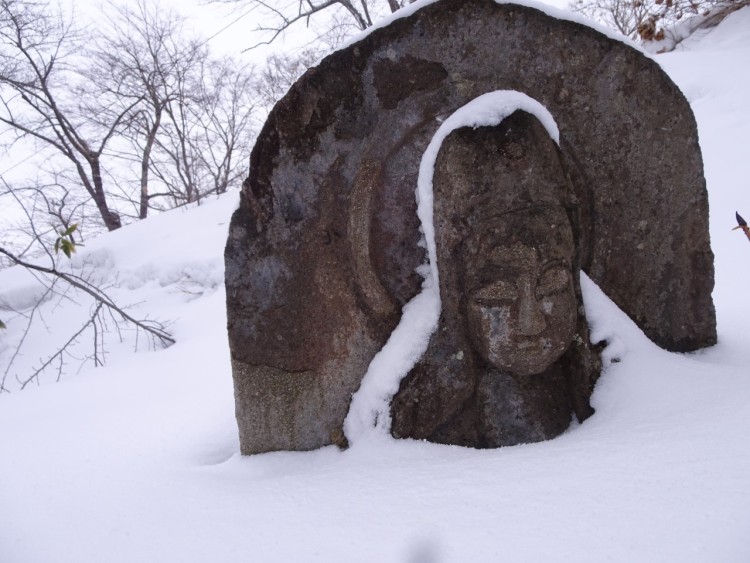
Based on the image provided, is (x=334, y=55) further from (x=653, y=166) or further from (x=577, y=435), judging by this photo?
(x=577, y=435)

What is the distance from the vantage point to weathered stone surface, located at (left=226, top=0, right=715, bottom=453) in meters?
1.13

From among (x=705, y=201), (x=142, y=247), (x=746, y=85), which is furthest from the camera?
(x=142, y=247)

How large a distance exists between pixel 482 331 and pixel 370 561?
551 millimetres

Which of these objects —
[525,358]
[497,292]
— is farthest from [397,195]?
[525,358]

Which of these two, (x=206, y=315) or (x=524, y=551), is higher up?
(x=206, y=315)

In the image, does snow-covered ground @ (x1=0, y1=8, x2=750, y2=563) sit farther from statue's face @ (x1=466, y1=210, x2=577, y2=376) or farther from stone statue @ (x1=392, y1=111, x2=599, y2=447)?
statue's face @ (x1=466, y1=210, x2=577, y2=376)

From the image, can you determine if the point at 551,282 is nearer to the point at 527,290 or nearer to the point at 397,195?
the point at 527,290

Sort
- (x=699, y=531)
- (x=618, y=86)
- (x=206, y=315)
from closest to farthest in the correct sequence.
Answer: (x=699, y=531) → (x=618, y=86) → (x=206, y=315)

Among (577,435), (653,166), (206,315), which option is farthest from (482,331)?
(206,315)

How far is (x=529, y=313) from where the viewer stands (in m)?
1.03

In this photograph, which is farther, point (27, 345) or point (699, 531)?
point (27, 345)

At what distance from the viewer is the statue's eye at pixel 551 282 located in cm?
104

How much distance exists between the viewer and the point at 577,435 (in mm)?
1040

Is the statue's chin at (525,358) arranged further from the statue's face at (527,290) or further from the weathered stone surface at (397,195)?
the weathered stone surface at (397,195)
